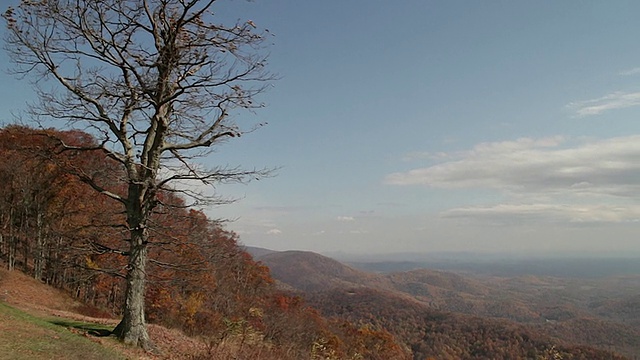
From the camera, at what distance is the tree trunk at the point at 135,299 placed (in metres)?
9.20

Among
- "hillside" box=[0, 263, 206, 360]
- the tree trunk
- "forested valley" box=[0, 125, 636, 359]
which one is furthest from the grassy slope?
"forested valley" box=[0, 125, 636, 359]

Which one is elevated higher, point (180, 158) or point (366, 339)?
point (180, 158)

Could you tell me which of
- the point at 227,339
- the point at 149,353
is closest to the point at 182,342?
the point at 149,353

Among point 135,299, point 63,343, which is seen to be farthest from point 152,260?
point 63,343

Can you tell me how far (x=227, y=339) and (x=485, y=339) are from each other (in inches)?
3948

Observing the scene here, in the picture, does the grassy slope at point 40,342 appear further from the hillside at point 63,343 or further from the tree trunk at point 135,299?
the tree trunk at point 135,299

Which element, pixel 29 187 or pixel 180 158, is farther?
pixel 29 187

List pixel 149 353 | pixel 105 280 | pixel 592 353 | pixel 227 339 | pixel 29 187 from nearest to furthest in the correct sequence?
pixel 227 339, pixel 149 353, pixel 105 280, pixel 29 187, pixel 592 353

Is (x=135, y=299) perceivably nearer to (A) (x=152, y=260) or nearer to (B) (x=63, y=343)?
(A) (x=152, y=260)

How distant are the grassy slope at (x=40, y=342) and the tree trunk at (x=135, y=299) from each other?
0.73 metres

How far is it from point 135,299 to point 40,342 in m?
2.18

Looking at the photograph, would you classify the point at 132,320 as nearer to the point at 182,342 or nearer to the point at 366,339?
the point at 182,342

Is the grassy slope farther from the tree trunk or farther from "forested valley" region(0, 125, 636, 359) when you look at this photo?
"forested valley" region(0, 125, 636, 359)

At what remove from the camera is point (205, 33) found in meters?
9.38
